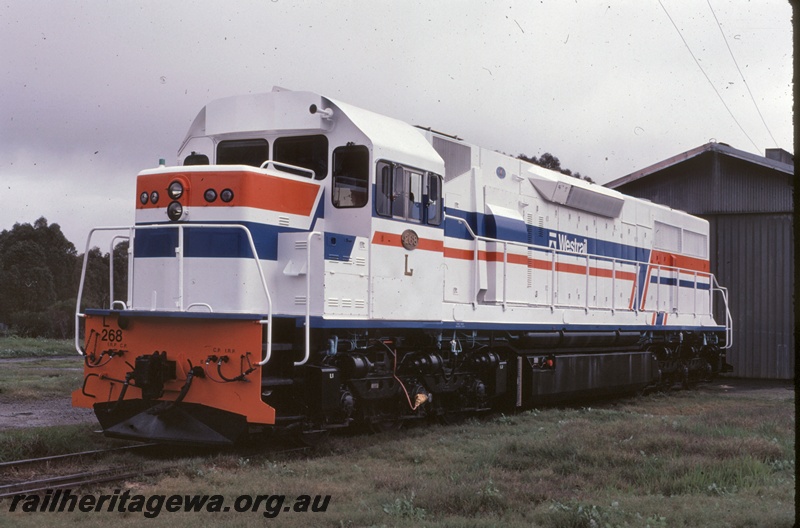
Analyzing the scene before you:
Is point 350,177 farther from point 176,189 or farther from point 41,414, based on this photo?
point 41,414

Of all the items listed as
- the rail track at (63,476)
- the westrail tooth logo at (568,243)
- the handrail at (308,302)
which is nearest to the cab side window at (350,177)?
the handrail at (308,302)

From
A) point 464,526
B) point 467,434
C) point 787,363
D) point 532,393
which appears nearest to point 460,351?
point 467,434

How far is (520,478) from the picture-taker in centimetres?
801

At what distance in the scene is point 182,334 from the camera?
30.5 ft

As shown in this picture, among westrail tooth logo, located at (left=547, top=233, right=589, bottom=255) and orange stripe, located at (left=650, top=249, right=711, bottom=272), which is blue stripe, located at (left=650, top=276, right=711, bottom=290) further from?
westrail tooth logo, located at (left=547, top=233, right=589, bottom=255)

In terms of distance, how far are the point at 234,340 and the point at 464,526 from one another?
3.83m

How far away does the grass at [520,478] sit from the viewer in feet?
21.2

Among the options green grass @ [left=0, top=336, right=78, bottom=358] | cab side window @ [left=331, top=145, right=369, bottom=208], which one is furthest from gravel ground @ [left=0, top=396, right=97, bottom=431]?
green grass @ [left=0, top=336, right=78, bottom=358]

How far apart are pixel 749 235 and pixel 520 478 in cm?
1783

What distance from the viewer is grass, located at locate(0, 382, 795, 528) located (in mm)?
6469

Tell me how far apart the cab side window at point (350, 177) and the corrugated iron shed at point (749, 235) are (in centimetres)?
1572

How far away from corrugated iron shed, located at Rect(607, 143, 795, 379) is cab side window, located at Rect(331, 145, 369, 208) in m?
15.7

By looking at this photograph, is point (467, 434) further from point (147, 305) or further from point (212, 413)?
point (147, 305)

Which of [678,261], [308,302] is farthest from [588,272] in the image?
[308,302]
